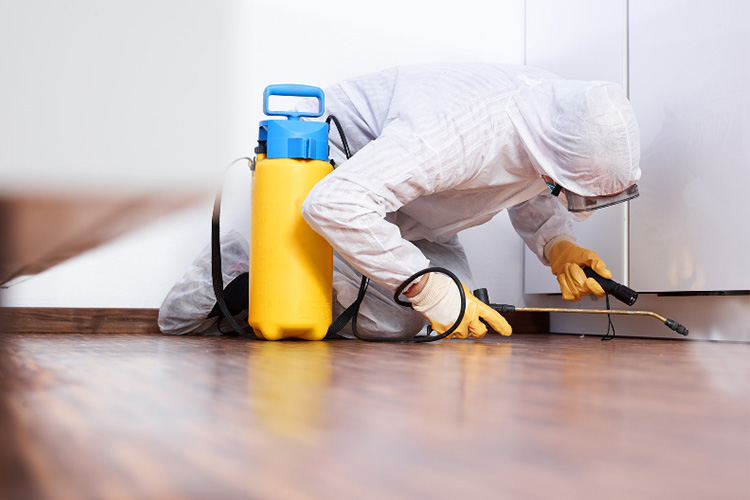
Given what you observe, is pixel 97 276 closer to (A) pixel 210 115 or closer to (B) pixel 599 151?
(B) pixel 599 151

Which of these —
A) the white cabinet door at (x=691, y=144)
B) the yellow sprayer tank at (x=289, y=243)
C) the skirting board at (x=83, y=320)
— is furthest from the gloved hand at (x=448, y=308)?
the skirting board at (x=83, y=320)

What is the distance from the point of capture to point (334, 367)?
0.76 m

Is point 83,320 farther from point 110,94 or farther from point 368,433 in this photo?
point 110,94

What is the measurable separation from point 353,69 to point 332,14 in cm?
15

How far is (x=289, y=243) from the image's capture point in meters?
1.32

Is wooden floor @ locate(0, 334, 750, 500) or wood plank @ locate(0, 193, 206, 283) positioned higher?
wood plank @ locate(0, 193, 206, 283)

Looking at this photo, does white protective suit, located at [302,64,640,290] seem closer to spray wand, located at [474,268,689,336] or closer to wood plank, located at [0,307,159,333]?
spray wand, located at [474,268,689,336]

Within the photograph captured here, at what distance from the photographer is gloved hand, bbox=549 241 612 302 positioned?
1571mm

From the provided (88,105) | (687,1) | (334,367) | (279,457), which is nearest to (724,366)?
(334,367)

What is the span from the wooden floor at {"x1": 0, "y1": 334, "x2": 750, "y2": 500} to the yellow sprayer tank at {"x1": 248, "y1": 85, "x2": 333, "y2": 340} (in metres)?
0.60

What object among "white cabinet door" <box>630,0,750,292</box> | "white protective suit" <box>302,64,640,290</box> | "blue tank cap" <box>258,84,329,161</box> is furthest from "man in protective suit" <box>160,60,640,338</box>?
"white cabinet door" <box>630,0,750,292</box>

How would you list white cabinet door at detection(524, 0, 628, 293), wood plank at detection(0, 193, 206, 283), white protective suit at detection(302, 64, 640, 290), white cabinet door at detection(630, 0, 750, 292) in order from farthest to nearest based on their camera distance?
1. white cabinet door at detection(524, 0, 628, 293)
2. white cabinet door at detection(630, 0, 750, 292)
3. white protective suit at detection(302, 64, 640, 290)
4. wood plank at detection(0, 193, 206, 283)

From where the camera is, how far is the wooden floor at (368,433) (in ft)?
0.80

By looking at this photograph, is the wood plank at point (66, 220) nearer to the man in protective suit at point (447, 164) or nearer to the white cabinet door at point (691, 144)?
the man in protective suit at point (447, 164)
